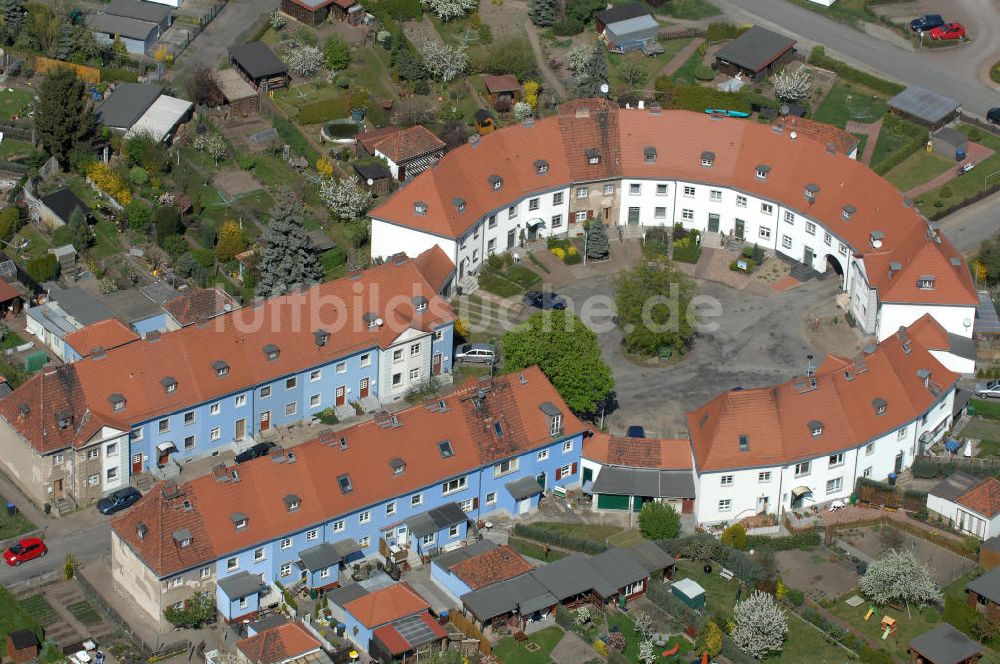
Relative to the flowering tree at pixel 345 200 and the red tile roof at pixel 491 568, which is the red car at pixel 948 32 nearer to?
the flowering tree at pixel 345 200

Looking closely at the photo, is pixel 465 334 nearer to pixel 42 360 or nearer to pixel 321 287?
Result: pixel 321 287

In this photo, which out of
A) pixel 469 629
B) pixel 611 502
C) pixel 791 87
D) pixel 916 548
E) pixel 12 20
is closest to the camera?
pixel 469 629

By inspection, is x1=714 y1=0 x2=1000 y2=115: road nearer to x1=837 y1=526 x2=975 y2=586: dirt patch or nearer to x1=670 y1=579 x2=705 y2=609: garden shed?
x1=837 y1=526 x2=975 y2=586: dirt patch

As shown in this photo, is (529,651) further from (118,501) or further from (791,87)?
(791,87)

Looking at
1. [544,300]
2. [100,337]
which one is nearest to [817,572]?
[544,300]

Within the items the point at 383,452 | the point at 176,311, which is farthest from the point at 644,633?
the point at 176,311

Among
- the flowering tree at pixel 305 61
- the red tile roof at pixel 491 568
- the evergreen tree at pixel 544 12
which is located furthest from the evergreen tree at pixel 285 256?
the evergreen tree at pixel 544 12
